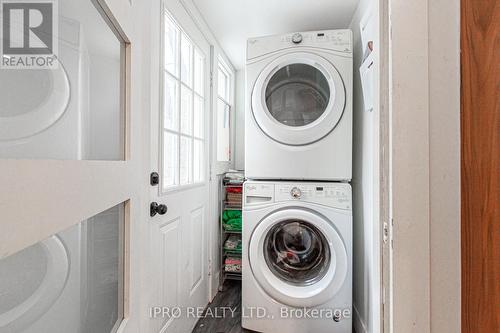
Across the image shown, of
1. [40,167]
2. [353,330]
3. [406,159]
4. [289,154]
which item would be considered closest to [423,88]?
[406,159]

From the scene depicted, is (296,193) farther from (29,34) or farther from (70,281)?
(29,34)

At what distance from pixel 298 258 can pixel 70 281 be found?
4.79 feet

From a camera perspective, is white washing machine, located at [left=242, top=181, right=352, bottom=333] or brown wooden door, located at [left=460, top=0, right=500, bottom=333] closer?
brown wooden door, located at [left=460, top=0, right=500, bottom=333]

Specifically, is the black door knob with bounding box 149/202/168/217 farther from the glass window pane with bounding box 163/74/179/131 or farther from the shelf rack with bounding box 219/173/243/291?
the shelf rack with bounding box 219/173/243/291

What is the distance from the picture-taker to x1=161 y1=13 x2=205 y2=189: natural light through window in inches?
51.9

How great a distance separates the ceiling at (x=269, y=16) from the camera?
160 centimetres

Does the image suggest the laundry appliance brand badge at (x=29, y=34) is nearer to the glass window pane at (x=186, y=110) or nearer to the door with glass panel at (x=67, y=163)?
the door with glass panel at (x=67, y=163)

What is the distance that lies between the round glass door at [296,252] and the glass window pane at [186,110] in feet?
2.80

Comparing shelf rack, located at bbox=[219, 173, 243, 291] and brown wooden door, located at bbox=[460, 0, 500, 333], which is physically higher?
brown wooden door, located at bbox=[460, 0, 500, 333]

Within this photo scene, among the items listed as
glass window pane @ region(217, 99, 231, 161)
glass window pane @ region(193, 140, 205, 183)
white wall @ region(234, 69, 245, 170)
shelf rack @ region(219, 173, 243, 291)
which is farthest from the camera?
white wall @ region(234, 69, 245, 170)

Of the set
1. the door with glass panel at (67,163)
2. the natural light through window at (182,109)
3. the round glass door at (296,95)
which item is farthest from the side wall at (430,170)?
the round glass door at (296,95)

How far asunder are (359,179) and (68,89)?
1603 mm

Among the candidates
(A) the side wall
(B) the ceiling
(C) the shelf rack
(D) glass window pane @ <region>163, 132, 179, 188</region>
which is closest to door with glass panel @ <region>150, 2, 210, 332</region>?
(D) glass window pane @ <region>163, 132, 179, 188</region>

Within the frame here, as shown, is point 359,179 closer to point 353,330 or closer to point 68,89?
point 353,330
